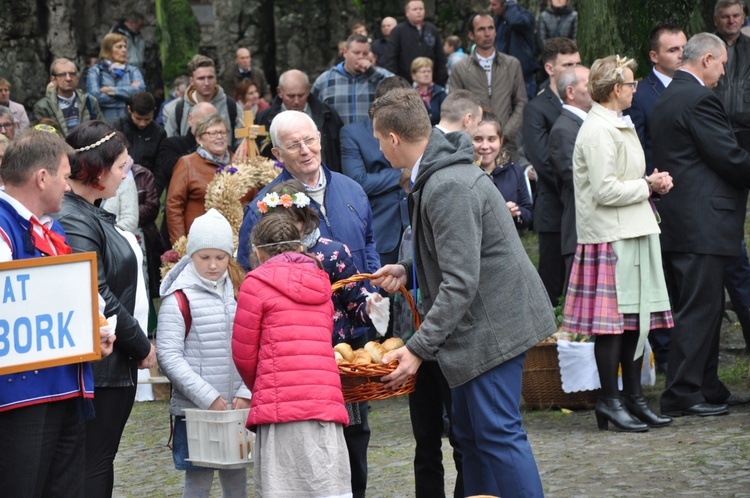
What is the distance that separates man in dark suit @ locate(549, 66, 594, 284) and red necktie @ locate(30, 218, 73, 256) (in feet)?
13.9

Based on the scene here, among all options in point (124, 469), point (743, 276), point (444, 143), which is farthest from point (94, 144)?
point (743, 276)

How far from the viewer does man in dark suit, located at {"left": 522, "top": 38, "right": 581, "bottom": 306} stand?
30.4ft

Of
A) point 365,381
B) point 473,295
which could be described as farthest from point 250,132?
point 473,295

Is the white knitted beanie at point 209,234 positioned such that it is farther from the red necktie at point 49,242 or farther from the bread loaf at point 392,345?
the red necktie at point 49,242

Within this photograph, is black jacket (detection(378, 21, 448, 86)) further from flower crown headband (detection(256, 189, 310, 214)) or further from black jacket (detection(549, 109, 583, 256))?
flower crown headband (detection(256, 189, 310, 214))

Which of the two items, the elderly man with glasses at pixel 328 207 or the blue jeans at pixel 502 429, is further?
the elderly man with glasses at pixel 328 207

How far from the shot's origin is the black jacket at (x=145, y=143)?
11484 millimetres

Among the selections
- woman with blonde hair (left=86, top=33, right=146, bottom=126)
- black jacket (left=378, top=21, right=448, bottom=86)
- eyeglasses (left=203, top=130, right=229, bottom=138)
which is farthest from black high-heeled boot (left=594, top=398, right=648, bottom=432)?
black jacket (left=378, top=21, right=448, bottom=86)

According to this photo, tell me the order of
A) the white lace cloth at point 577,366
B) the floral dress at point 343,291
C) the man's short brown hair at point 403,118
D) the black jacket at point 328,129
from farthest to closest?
1. the black jacket at point 328,129
2. the white lace cloth at point 577,366
3. the floral dress at point 343,291
4. the man's short brown hair at point 403,118

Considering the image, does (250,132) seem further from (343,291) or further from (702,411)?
(702,411)

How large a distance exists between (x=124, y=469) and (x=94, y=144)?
309 cm

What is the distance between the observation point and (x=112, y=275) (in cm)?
513

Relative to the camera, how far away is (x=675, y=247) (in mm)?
7789

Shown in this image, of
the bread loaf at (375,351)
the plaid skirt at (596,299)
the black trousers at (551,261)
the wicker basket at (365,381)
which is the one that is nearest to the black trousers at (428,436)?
the bread loaf at (375,351)
